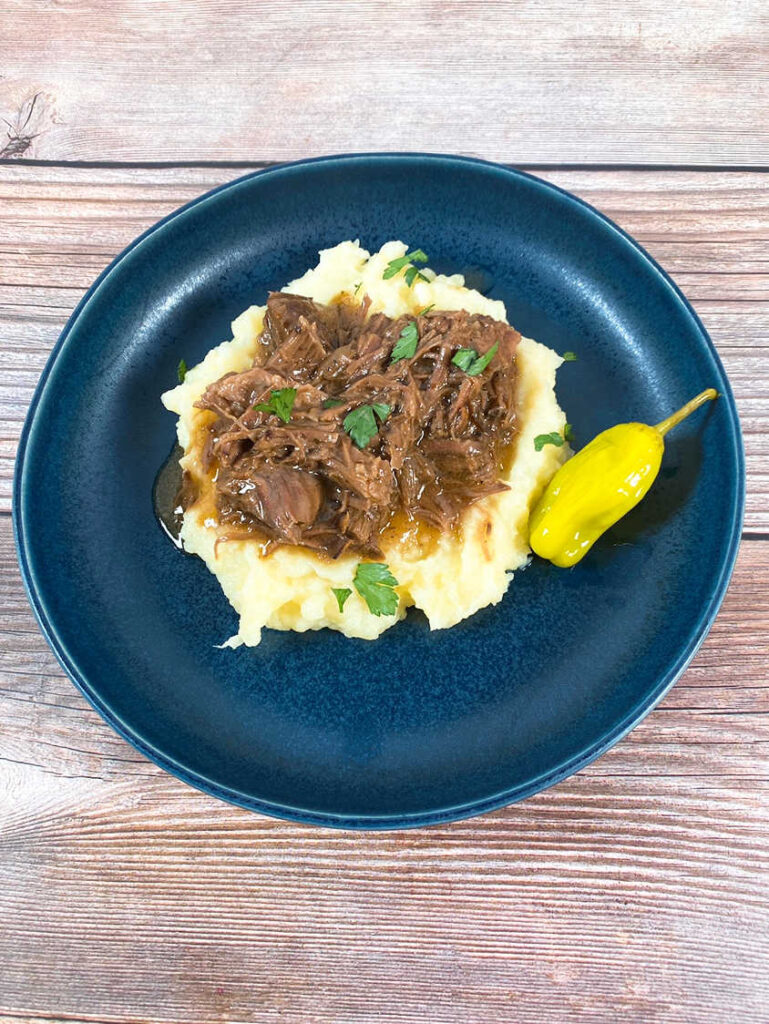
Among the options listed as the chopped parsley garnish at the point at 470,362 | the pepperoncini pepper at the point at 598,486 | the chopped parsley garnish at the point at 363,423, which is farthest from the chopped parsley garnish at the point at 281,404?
the pepperoncini pepper at the point at 598,486

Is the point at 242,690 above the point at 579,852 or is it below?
above

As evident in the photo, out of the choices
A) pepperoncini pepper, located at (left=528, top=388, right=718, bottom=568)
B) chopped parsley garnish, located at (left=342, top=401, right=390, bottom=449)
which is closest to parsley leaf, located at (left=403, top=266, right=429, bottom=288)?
chopped parsley garnish, located at (left=342, top=401, right=390, bottom=449)

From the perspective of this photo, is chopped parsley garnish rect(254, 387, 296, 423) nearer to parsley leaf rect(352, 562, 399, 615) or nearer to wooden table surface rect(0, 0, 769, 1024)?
parsley leaf rect(352, 562, 399, 615)

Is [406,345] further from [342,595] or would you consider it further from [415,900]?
[415,900]

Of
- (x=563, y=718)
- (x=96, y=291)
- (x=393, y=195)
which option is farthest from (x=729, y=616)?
(x=96, y=291)

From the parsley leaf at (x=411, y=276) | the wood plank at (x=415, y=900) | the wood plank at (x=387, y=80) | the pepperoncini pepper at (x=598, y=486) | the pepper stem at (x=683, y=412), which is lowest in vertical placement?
the wood plank at (x=415, y=900)

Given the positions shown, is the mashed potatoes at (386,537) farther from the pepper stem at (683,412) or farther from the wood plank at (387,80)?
the wood plank at (387,80)

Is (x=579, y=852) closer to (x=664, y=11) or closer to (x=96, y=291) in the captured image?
(x=96, y=291)

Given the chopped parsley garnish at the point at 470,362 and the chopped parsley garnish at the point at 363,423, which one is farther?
the chopped parsley garnish at the point at 470,362
